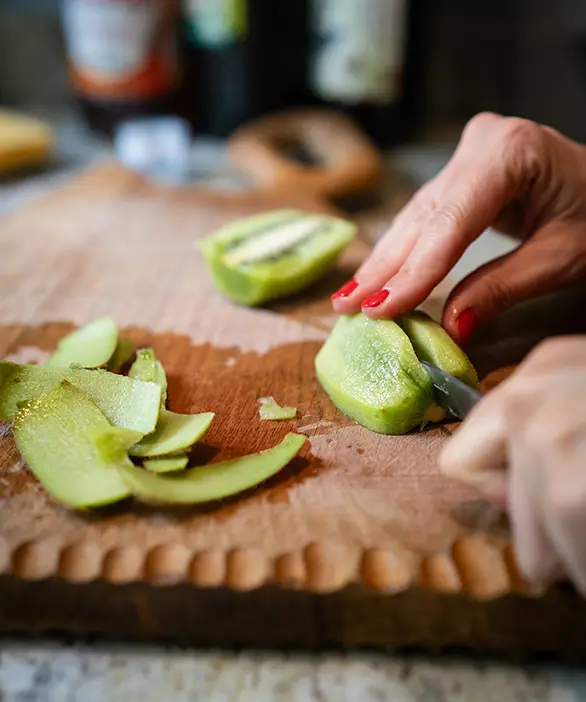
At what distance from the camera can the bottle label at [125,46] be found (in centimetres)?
205

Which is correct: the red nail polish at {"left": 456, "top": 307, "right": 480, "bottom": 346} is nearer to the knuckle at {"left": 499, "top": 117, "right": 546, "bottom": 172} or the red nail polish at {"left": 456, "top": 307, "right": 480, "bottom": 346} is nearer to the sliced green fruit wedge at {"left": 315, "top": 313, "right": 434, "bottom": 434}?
the sliced green fruit wedge at {"left": 315, "top": 313, "right": 434, "bottom": 434}

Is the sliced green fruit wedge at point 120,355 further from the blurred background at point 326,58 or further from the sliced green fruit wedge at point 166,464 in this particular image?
the blurred background at point 326,58

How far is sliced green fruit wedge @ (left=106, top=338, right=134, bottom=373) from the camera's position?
38.2 inches

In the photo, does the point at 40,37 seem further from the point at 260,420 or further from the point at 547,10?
the point at 260,420

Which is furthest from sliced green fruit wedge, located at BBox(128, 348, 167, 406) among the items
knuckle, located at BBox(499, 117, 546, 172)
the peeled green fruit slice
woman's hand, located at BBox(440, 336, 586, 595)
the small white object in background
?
the small white object in background

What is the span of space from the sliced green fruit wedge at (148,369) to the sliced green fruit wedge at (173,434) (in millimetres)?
80

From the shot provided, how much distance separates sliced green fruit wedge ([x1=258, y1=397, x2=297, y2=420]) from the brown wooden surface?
0.5 inches

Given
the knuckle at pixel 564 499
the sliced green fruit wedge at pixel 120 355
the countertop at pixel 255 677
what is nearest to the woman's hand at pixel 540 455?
the knuckle at pixel 564 499

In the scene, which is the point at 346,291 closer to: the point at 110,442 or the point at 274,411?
the point at 274,411

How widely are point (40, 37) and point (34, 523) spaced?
249 centimetres

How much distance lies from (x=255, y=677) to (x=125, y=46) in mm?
1966

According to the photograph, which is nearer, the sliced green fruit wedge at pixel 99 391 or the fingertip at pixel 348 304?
the sliced green fruit wedge at pixel 99 391

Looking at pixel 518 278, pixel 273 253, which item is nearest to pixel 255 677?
pixel 518 278

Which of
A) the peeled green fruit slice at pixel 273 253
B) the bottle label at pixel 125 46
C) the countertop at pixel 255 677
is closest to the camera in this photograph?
the countertop at pixel 255 677
